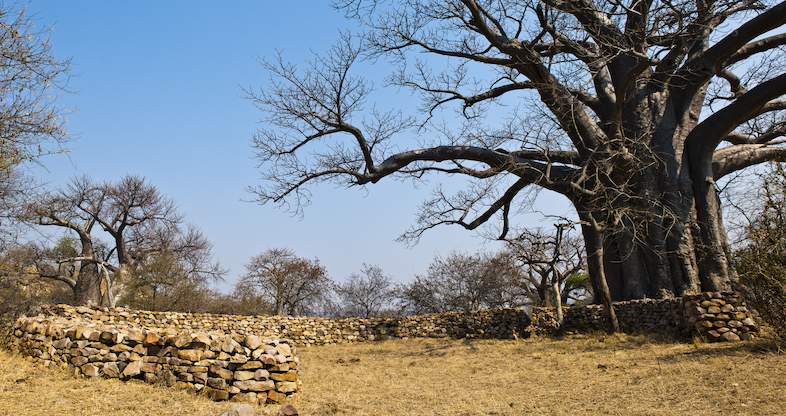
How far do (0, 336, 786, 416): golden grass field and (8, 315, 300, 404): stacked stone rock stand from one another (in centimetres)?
24

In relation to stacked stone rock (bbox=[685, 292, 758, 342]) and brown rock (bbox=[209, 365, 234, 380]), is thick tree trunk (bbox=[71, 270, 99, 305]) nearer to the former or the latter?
brown rock (bbox=[209, 365, 234, 380])

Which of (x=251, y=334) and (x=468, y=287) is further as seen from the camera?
(x=468, y=287)

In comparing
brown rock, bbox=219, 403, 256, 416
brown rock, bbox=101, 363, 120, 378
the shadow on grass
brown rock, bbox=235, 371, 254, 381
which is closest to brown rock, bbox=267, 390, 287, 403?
brown rock, bbox=235, 371, 254, 381

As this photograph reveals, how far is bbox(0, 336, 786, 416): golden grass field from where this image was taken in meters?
5.78

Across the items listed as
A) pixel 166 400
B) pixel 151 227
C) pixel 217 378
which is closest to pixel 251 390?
pixel 217 378

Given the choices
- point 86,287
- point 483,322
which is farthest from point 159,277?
point 483,322

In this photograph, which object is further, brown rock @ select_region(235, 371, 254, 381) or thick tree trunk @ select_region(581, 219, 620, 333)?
thick tree trunk @ select_region(581, 219, 620, 333)

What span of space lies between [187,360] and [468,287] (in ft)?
77.7

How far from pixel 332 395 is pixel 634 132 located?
10.3 meters

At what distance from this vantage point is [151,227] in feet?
88.5

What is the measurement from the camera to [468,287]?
29422 mm

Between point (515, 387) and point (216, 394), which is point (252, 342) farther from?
point (515, 387)

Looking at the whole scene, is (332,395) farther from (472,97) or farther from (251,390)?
(472,97)

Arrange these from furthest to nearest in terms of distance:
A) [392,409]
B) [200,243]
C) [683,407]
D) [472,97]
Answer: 1. [200,243]
2. [472,97]
3. [392,409]
4. [683,407]
